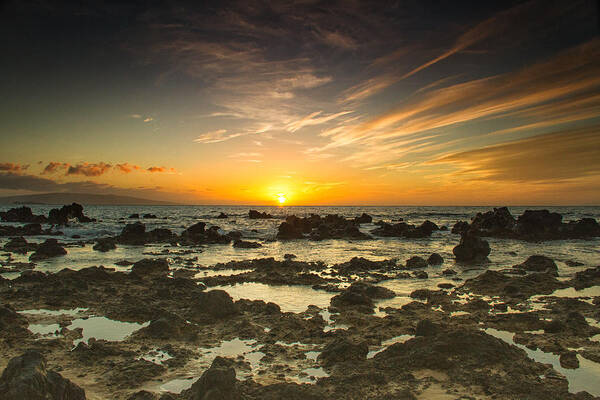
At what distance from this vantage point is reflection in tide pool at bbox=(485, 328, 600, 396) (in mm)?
6508

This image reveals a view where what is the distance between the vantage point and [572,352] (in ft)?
25.9

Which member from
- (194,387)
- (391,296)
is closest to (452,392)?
(194,387)

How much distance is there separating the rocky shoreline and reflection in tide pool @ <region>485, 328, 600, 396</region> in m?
0.04

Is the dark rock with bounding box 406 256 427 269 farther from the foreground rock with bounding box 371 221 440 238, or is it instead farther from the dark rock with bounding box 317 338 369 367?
the foreground rock with bounding box 371 221 440 238

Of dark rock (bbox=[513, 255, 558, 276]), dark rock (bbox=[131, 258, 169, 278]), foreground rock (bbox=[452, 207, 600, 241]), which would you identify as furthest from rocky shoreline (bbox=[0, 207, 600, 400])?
foreground rock (bbox=[452, 207, 600, 241])

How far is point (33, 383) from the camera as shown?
512cm

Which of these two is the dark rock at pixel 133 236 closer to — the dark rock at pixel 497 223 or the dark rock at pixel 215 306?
the dark rock at pixel 215 306

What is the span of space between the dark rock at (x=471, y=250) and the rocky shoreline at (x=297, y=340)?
7654 mm

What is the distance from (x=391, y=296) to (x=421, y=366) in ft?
22.0

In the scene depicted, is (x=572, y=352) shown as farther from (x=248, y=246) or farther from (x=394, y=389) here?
(x=248, y=246)

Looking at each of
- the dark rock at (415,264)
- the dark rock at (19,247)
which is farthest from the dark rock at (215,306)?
the dark rock at (19,247)

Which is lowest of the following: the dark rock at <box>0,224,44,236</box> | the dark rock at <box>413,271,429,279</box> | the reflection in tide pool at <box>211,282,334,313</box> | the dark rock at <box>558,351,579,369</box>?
the dark rock at <box>0,224,44,236</box>

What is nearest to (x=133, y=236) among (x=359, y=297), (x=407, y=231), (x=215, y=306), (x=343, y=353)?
(x=215, y=306)

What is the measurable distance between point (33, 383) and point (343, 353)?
559 centimetres
